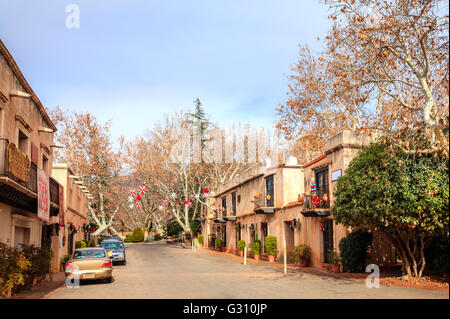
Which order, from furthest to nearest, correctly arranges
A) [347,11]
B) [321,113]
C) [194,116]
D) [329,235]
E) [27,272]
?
[194,116]
[321,113]
[329,235]
[27,272]
[347,11]

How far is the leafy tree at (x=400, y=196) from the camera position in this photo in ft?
43.8

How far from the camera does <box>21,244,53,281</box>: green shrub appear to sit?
1498cm

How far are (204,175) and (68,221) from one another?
21698 mm

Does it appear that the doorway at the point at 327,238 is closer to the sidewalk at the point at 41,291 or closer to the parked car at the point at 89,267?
the parked car at the point at 89,267

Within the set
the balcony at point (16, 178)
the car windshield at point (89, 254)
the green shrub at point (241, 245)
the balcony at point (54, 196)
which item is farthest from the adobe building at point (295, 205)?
the balcony at point (16, 178)

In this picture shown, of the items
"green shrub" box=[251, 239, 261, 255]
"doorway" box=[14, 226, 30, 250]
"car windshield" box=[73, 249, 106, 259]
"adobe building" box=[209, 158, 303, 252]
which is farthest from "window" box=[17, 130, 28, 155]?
"green shrub" box=[251, 239, 261, 255]

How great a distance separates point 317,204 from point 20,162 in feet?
A: 46.3

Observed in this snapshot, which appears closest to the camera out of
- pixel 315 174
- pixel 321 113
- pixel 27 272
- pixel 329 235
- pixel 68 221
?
pixel 27 272

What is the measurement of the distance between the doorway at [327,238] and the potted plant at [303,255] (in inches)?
46.2

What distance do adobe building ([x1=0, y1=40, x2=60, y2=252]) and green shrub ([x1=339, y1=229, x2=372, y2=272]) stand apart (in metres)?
12.5

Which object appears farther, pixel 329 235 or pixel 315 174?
pixel 315 174
